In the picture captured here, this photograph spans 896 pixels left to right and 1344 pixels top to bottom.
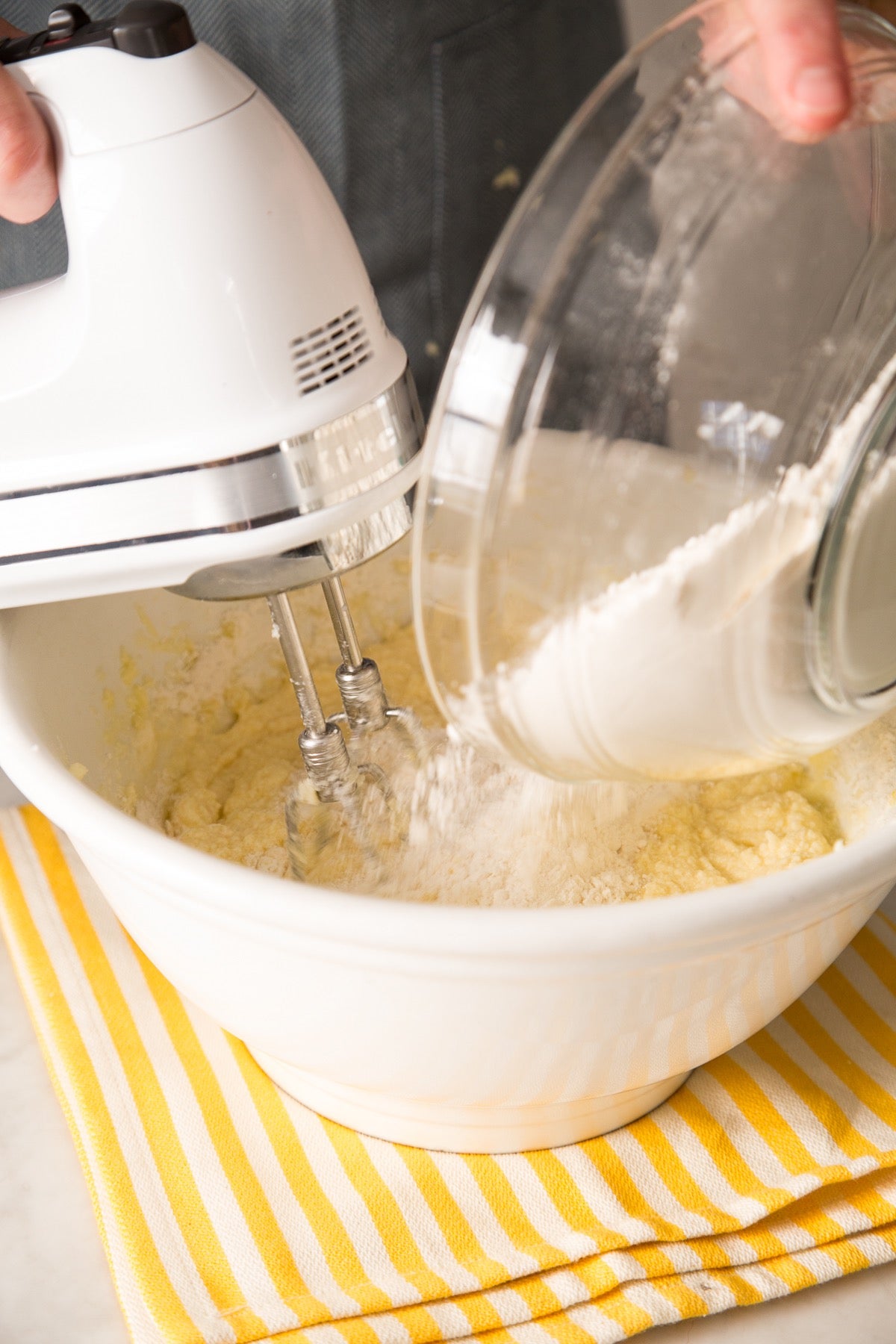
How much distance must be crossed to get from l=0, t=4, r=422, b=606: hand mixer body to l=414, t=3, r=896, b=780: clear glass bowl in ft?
0.24

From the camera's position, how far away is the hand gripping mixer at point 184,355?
482mm

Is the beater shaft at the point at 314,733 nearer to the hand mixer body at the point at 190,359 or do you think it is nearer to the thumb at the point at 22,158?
the hand mixer body at the point at 190,359

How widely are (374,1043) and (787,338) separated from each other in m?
0.34

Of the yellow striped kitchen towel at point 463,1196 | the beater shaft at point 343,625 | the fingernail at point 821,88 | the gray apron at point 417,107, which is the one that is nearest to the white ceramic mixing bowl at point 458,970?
the yellow striped kitchen towel at point 463,1196

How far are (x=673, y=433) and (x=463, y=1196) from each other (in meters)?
0.40

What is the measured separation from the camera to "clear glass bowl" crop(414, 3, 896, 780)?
452 millimetres

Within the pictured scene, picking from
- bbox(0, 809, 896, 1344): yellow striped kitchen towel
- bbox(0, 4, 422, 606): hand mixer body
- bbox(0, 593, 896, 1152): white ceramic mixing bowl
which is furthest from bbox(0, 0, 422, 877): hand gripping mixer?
bbox(0, 809, 896, 1344): yellow striped kitchen towel

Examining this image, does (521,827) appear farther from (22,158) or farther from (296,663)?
(22,158)

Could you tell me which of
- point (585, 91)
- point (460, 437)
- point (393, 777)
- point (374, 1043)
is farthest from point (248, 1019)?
point (585, 91)

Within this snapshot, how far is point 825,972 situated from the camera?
0.75 meters

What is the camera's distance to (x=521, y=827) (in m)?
0.67

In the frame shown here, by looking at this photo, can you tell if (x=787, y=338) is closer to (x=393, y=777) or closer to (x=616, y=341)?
(x=616, y=341)

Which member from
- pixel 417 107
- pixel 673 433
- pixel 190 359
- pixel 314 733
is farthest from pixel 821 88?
pixel 417 107

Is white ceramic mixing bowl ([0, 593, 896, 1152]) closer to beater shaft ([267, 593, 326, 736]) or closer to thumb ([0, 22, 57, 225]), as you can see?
beater shaft ([267, 593, 326, 736])
